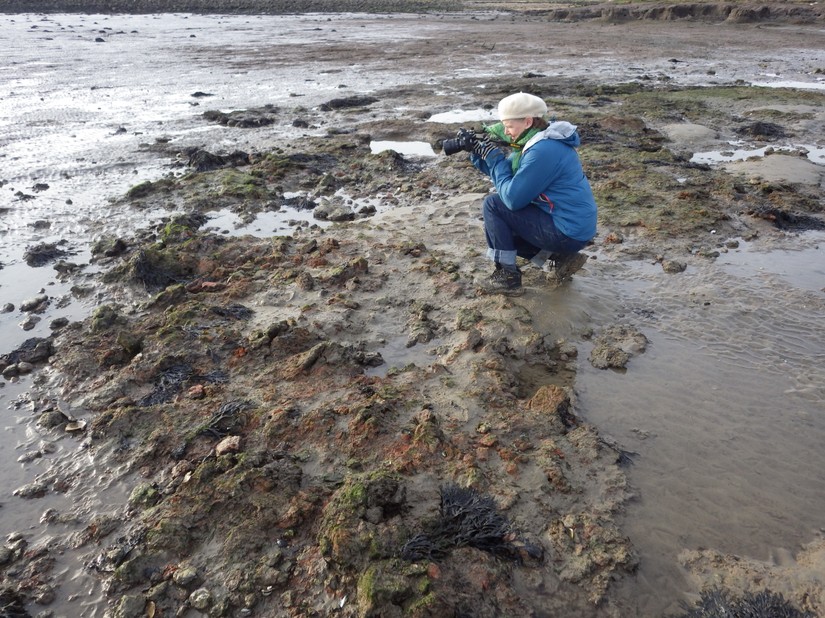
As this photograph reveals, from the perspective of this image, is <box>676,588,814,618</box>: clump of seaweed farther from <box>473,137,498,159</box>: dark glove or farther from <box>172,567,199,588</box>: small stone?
<box>473,137,498,159</box>: dark glove

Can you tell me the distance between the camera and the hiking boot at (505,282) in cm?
521

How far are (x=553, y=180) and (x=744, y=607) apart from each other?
11.0ft

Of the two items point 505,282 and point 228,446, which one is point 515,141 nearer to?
point 505,282

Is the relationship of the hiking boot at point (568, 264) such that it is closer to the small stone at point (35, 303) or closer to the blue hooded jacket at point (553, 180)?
the blue hooded jacket at point (553, 180)

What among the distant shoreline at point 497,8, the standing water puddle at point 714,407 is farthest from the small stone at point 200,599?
the distant shoreline at point 497,8

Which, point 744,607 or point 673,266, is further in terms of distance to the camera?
point 673,266

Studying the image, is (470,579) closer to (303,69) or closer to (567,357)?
(567,357)

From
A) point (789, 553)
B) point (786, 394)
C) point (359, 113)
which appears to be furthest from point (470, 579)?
point (359, 113)

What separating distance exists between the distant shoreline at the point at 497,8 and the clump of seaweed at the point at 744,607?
3885cm

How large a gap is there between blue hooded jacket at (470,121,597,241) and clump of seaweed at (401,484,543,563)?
2.74 meters

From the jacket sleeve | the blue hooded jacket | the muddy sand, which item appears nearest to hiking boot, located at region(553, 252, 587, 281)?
the muddy sand

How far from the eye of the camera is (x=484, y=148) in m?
4.98

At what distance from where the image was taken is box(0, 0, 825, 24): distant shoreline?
3231 centimetres

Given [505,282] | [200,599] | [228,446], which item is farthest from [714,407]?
[200,599]
